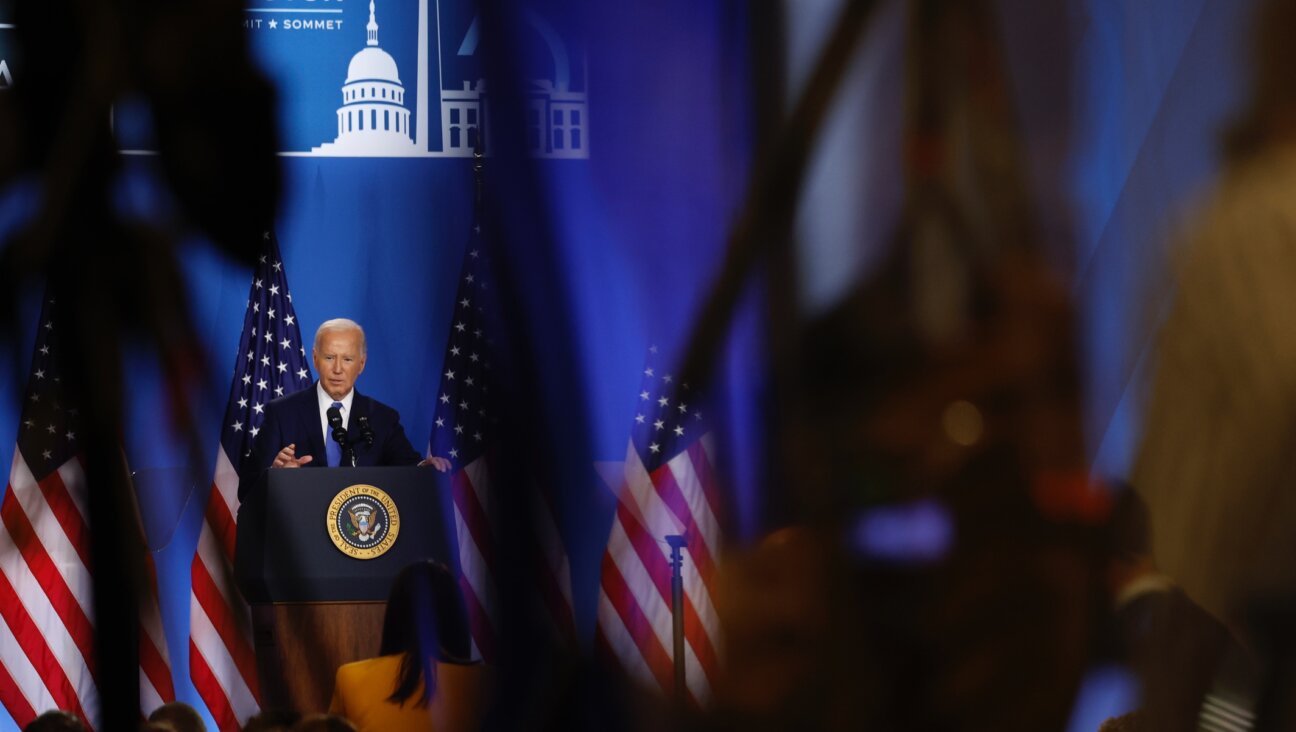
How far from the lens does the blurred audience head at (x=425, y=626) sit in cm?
19

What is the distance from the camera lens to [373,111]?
0.21 meters

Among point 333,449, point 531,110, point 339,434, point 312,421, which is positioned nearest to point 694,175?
point 531,110

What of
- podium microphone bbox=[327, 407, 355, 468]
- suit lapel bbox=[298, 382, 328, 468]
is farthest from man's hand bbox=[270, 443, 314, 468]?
podium microphone bbox=[327, 407, 355, 468]

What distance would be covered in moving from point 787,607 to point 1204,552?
6 cm

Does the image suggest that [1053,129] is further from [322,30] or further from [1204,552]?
[322,30]

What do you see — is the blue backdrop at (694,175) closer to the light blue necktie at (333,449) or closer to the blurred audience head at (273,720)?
the blurred audience head at (273,720)

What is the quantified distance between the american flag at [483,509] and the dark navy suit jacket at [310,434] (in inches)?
2.4

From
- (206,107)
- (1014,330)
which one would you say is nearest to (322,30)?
(206,107)

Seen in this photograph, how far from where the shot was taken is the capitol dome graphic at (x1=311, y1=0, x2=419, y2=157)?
0.67 ft

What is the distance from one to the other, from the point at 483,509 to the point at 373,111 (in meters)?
0.07

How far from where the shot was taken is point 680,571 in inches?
7.4

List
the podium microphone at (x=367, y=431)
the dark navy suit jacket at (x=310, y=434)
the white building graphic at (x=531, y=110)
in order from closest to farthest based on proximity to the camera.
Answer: the white building graphic at (x=531, y=110), the dark navy suit jacket at (x=310, y=434), the podium microphone at (x=367, y=431)

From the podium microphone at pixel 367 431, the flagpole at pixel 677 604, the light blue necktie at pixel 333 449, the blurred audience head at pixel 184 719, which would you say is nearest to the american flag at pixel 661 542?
the flagpole at pixel 677 604

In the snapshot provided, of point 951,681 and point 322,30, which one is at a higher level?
point 322,30
